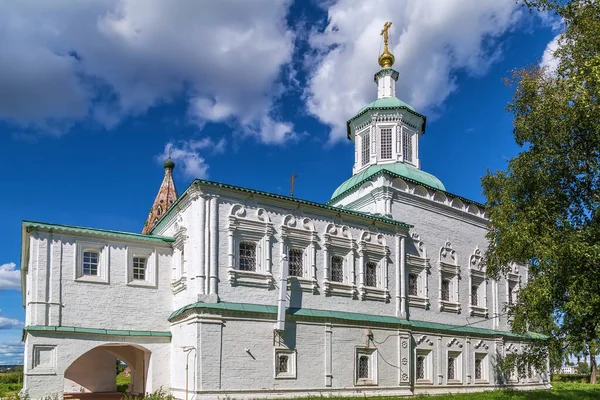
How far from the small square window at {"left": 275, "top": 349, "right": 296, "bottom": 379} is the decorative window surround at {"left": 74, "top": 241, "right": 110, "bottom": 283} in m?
6.73

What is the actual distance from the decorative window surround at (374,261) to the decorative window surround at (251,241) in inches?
169

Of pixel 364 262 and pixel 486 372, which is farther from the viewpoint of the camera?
pixel 486 372

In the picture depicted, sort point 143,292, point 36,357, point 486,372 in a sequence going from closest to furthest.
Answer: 1. point 36,357
2. point 143,292
3. point 486,372

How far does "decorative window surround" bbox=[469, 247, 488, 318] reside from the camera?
2789 cm

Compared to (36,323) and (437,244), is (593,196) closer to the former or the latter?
(437,244)

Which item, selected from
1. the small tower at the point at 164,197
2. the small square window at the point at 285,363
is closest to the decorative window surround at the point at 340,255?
the small square window at the point at 285,363

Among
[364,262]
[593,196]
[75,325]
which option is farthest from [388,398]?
[75,325]

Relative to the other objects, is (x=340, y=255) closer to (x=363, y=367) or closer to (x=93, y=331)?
(x=363, y=367)

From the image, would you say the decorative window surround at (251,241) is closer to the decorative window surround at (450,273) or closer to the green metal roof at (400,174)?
the green metal roof at (400,174)

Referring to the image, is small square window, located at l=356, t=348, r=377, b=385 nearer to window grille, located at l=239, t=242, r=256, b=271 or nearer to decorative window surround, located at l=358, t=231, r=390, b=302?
decorative window surround, located at l=358, t=231, r=390, b=302

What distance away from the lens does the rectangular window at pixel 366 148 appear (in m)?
29.3

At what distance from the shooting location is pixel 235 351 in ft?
61.5

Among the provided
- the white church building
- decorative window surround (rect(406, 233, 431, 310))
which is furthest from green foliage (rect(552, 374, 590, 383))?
decorative window surround (rect(406, 233, 431, 310))

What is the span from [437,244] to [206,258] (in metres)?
12.2
